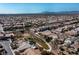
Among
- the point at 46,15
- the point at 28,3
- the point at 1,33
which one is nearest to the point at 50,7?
the point at 46,15

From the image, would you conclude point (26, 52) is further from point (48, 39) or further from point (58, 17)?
point (58, 17)

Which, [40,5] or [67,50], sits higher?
[40,5]

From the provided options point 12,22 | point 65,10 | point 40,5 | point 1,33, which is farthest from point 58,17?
point 1,33

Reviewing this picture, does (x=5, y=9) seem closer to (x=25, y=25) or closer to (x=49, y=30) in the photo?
(x=25, y=25)

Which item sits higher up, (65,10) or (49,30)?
Answer: (65,10)

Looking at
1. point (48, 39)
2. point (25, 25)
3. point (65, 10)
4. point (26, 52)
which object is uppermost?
point (65, 10)

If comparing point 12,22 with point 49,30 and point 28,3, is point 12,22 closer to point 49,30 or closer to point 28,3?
point 28,3

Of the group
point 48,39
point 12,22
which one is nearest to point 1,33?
point 12,22
